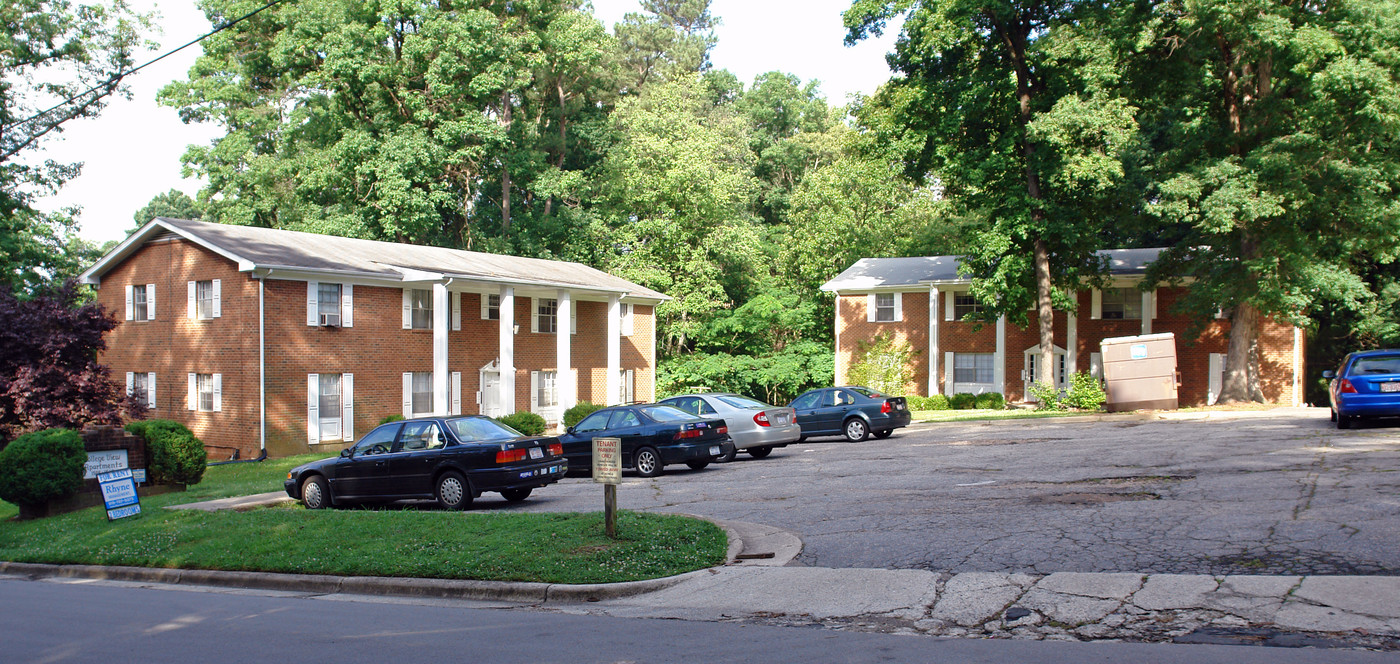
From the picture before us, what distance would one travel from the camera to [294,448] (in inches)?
1041

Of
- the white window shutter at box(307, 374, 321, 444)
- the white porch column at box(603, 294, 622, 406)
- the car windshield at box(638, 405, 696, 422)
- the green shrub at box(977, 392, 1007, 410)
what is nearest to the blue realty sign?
the car windshield at box(638, 405, 696, 422)

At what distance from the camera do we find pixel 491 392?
3344 cm

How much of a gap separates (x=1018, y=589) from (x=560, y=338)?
26782mm

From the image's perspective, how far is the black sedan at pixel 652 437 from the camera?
17875 mm

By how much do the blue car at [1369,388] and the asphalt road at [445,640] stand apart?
15.6 metres

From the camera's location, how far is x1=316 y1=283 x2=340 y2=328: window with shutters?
27.1 meters

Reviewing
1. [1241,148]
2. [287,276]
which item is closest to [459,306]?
[287,276]

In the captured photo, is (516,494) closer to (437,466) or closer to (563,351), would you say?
(437,466)

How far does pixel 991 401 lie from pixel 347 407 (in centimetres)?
2413

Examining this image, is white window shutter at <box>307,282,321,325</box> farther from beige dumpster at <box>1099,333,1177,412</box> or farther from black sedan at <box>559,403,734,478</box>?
beige dumpster at <box>1099,333,1177,412</box>

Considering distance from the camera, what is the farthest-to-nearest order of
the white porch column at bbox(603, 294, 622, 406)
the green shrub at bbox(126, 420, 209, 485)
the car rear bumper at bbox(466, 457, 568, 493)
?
the white porch column at bbox(603, 294, 622, 406)
the green shrub at bbox(126, 420, 209, 485)
the car rear bumper at bbox(466, 457, 568, 493)

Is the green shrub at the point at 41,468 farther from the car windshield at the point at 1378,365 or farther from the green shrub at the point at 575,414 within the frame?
the car windshield at the point at 1378,365

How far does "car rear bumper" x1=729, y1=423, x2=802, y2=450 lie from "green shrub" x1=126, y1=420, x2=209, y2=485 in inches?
420

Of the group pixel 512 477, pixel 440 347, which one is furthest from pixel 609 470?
pixel 440 347
